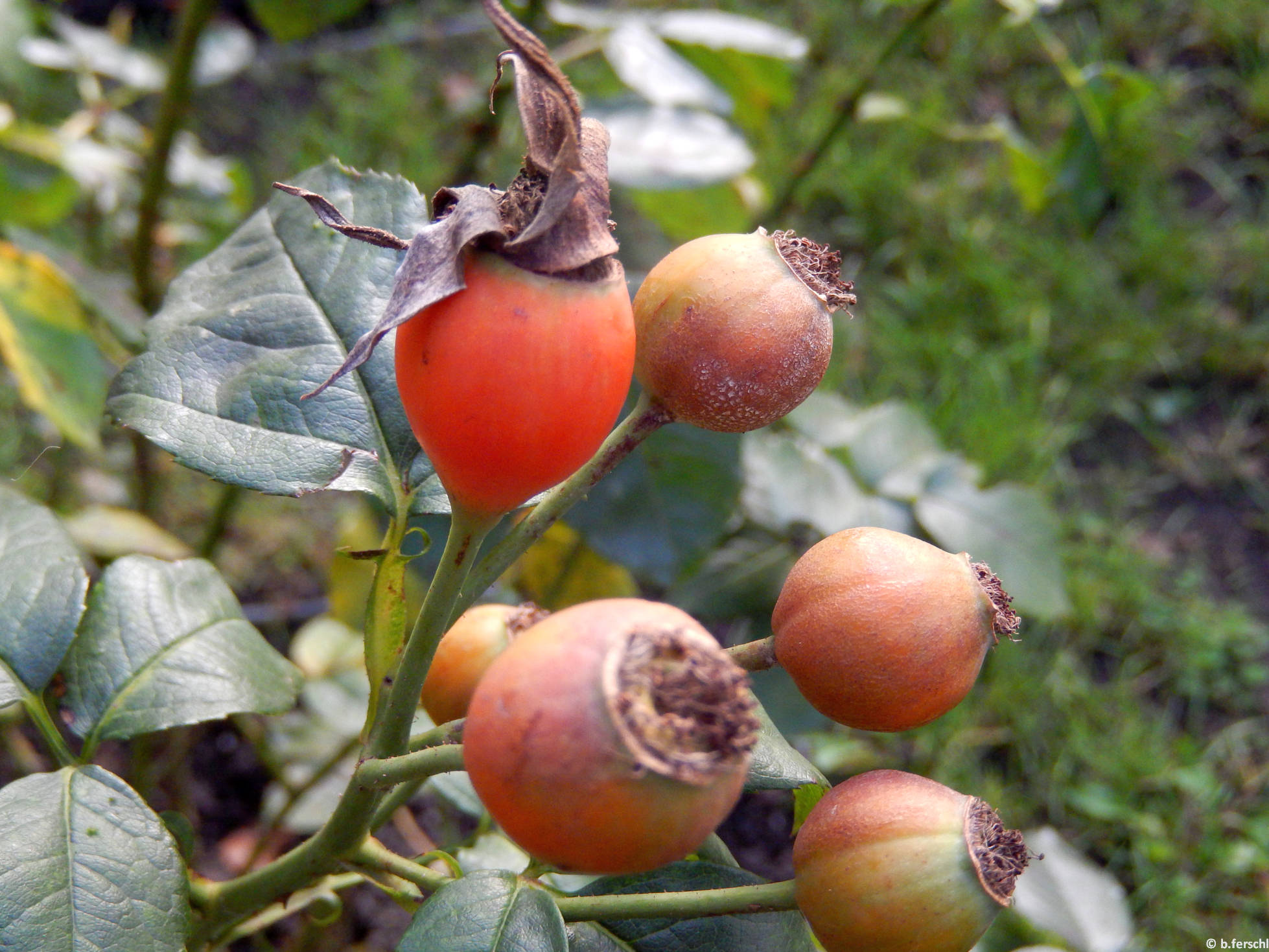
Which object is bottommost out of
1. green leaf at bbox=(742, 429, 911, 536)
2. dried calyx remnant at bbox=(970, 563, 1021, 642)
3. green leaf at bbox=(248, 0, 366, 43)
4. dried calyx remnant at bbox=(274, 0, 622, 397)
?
green leaf at bbox=(742, 429, 911, 536)

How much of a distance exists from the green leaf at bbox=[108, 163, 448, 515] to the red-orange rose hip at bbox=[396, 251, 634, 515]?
0.80 feet

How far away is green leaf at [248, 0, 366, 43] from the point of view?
211 cm

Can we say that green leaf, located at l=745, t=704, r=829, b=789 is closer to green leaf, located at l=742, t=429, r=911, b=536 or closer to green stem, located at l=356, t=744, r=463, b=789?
green stem, located at l=356, t=744, r=463, b=789

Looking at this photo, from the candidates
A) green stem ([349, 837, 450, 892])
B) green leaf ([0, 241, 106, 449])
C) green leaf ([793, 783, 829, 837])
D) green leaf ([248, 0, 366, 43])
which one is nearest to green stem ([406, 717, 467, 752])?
green stem ([349, 837, 450, 892])

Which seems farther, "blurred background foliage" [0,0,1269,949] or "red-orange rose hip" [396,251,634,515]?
"blurred background foliage" [0,0,1269,949]

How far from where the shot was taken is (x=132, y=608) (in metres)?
1.11

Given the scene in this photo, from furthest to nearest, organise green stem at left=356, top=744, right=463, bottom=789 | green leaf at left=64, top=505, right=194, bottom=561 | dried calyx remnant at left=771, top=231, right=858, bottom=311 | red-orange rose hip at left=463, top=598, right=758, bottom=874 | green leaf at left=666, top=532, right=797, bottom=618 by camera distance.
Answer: green leaf at left=666, top=532, right=797, bottom=618 < green leaf at left=64, top=505, right=194, bottom=561 < dried calyx remnant at left=771, top=231, right=858, bottom=311 < green stem at left=356, top=744, right=463, bottom=789 < red-orange rose hip at left=463, top=598, right=758, bottom=874

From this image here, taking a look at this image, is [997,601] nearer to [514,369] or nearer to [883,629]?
[883,629]

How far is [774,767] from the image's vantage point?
86 cm

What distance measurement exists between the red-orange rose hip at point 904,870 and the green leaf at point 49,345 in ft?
4.53

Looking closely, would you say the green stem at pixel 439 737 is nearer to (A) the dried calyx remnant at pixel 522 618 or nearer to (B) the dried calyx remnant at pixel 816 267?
(A) the dried calyx remnant at pixel 522 618

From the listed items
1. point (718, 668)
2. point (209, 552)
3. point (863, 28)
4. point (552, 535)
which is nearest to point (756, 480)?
point (552, 535)

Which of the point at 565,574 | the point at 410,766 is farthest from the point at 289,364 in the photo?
the point at 565,574

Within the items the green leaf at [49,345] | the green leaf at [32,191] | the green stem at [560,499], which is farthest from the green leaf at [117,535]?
the green stem at [560,499]
